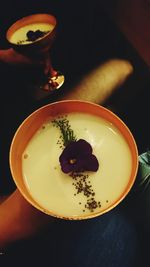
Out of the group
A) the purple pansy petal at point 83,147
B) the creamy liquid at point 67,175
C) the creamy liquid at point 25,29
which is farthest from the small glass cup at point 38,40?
the purple pansy petal at point 83,147

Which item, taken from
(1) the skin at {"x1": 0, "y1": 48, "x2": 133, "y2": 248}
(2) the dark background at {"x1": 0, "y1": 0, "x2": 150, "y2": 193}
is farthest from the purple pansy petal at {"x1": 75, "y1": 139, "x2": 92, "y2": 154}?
(2) the dark background at {"x1": 0, "y1": 0, "x2": 150, "y2": 193}

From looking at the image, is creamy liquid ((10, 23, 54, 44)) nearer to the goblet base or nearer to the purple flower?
the goblet base

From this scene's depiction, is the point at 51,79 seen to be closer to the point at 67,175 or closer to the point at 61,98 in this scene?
the point at 61,98

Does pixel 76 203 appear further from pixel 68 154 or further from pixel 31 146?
pixel 31 146

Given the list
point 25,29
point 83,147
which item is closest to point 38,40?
point 25,29

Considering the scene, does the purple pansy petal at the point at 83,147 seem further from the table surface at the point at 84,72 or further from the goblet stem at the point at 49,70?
the goblet stem at the point at 49,70
